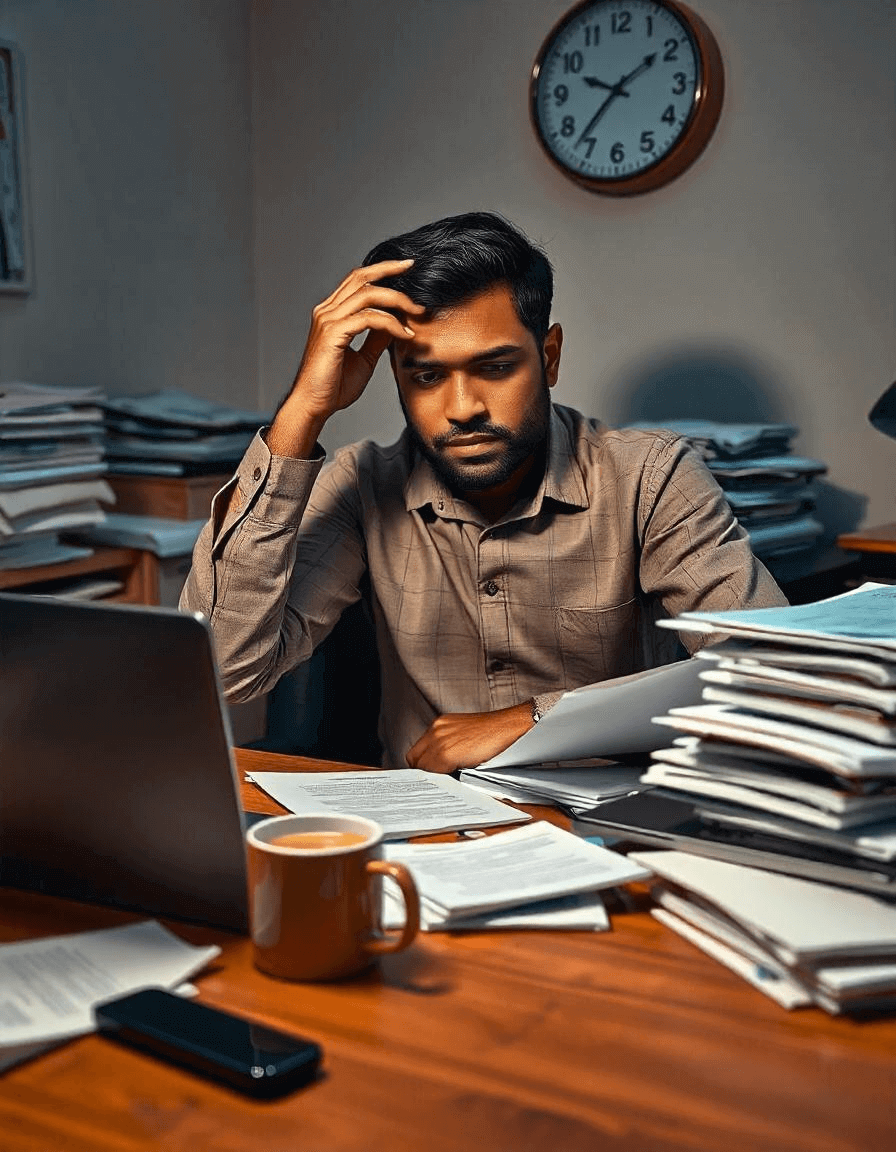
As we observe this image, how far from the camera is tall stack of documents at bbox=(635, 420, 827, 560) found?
235 cm

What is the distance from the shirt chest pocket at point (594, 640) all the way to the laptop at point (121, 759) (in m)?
0.92

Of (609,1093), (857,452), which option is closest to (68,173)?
(857,452)

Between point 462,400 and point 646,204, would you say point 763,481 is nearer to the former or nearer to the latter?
point 646,204

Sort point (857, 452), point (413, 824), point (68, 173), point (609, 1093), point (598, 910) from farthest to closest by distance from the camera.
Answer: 1. point (68, 173)
2. point (857, 452)
3. point (413, 824)
4. point (598, 910)
5. point (609, 1093)

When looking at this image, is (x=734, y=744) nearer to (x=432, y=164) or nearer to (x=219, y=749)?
(x=219, y=749)

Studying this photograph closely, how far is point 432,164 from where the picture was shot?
2.97 metres

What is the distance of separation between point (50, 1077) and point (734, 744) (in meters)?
0.50

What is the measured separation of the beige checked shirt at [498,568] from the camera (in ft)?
5.29

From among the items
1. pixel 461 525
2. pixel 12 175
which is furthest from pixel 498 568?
pixel 12 175

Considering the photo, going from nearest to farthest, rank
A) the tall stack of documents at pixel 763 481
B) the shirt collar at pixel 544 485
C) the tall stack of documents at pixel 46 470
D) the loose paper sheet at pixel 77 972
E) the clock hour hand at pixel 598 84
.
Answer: the loose paper sheet at pixel 77 972 → the shirt collar at pixel 544 485 → the tall stack of documents at pixel 46 470 → the tall stack of documents at pixel 763 481 → the clock hour hand at pixel 598 84

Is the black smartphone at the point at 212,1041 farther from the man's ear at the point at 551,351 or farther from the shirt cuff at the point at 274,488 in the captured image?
the man's ear at the point at 551,351

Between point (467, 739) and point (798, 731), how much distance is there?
67cm

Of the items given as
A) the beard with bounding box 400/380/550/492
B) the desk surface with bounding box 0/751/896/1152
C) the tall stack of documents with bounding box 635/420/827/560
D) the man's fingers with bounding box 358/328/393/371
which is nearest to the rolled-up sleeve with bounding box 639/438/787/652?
the beard with bounding box 400/380/550/492

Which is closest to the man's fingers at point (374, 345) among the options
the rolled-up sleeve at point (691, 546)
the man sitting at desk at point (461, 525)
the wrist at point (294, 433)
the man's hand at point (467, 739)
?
the man sitting at desk at point (461, 525)
